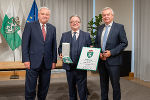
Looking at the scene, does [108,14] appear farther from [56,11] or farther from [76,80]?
[56,11]

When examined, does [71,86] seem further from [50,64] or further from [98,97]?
[98,97]

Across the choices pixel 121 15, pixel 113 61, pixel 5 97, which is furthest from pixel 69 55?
pixel 121 15

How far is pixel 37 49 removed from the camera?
204 cm

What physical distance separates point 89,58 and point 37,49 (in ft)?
2.30

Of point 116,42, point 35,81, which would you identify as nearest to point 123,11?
point 116,42

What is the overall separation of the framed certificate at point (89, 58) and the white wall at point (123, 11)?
361 cm

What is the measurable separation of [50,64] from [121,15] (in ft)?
14.2

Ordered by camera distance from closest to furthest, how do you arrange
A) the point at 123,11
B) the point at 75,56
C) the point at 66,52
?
the point at 66,52 → the point at 75,56 → the point at 123,11

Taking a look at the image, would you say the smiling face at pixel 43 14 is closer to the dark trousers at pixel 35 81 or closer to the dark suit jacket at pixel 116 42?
the dark trousers at pixel 35 81

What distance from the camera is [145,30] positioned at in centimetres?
437

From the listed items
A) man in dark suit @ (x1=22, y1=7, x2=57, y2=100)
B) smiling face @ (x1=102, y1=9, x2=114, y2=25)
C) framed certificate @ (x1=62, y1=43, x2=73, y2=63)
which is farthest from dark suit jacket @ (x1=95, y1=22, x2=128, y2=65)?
man in dark suit @ (x1=22, y1=7, x2=57, y2=100)

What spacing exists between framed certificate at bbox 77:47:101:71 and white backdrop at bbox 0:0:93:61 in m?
3.69

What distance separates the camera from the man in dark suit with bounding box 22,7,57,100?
2.02 metres

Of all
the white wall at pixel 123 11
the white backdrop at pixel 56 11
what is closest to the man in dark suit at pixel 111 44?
the white wall at pixel 123 11
